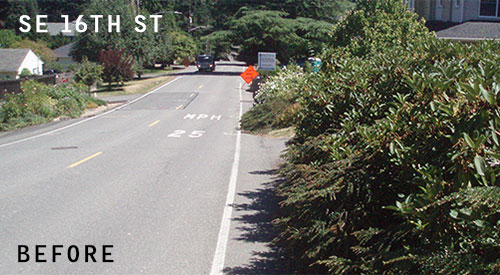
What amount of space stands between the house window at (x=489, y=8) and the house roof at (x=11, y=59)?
49214 millimetres

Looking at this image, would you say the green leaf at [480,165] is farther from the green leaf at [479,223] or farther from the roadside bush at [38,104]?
the roadside bush at [38,104]

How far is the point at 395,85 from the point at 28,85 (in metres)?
22.6

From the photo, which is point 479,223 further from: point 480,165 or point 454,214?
point 480,165

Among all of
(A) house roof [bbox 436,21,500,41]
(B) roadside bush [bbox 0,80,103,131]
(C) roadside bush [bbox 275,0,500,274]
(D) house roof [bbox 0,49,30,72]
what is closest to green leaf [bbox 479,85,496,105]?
(C) roadside bush [bbox 275,0,500,274]

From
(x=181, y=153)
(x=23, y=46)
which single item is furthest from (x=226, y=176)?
(x=23, y=46)

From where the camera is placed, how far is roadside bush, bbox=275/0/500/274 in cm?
389

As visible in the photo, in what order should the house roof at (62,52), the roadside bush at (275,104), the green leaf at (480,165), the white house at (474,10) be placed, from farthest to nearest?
the house roof at (62,52) < the white house at (474,10) < the roadside bush at (275,104) < the green leaf at (480,165)

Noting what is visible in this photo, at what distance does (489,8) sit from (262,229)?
22121 millimetres

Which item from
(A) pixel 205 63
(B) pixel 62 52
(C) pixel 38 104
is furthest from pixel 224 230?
(B) pixel 62 52

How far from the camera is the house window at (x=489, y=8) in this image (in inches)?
997

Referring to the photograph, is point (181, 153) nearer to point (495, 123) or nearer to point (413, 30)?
point (413, 30)

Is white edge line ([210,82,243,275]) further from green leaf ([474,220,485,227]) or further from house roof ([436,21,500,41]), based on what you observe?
house roof ([436,21,500,41])

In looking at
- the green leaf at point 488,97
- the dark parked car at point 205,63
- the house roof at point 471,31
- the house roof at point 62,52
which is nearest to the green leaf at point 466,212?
the green leaf at point 488,97

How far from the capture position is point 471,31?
75.2ft
